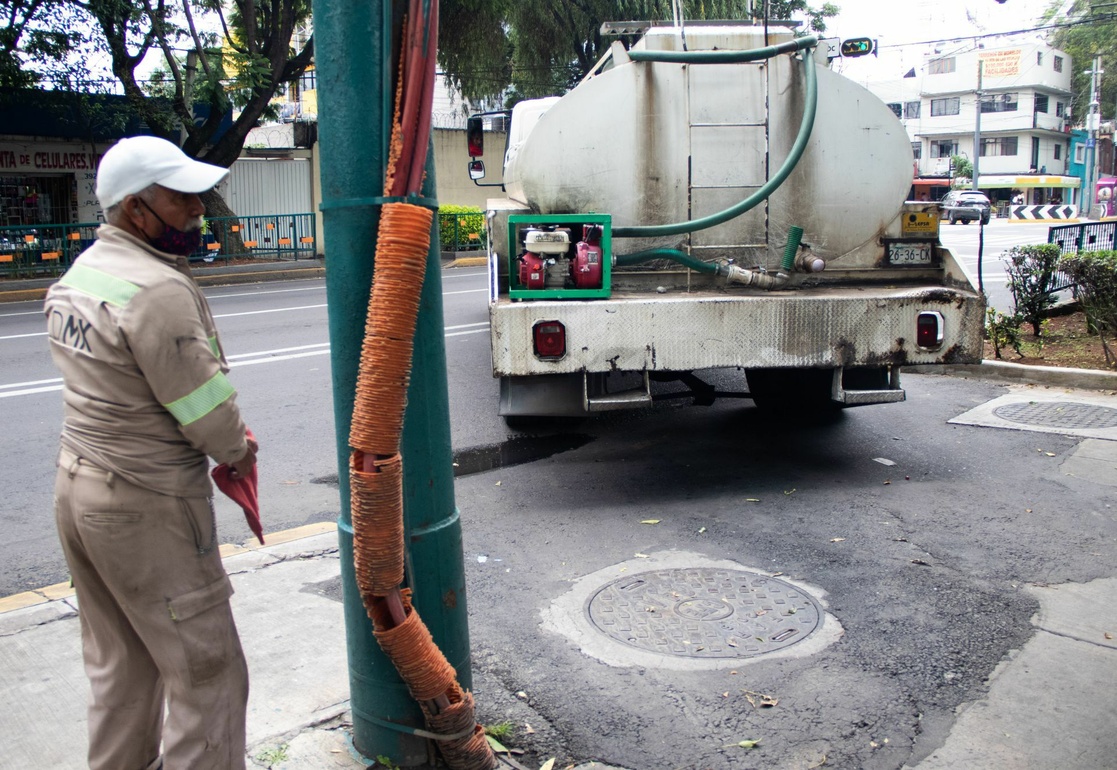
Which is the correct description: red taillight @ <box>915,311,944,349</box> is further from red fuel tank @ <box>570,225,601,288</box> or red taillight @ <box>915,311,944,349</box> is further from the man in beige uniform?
the man in beige uniform

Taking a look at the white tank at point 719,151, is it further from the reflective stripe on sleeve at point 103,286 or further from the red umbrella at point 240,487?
the reflective stripe on sleeve at point 103,286

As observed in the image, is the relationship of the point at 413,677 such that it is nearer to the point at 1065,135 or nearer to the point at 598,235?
the point at 598,235

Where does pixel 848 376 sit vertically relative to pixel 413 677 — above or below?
above

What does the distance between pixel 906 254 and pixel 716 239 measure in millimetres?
1234

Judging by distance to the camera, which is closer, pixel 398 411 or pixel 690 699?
pixel 398 411

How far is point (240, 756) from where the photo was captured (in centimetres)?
268

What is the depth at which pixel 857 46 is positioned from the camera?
20.8 feet

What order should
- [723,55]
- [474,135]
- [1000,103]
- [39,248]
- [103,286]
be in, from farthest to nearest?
[1000,103]
[39,248]
[474,135]
[723,55]
[103,286]

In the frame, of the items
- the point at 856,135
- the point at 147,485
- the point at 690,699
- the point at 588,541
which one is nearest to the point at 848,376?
the point at 856,135

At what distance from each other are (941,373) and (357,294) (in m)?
7.67

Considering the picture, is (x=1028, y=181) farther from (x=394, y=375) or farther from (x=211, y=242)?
(x=394, y=375)

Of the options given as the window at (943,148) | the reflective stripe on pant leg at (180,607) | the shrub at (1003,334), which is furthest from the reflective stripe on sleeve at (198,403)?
the window at (943,148)

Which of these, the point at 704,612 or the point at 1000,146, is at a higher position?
the point at 1000,146

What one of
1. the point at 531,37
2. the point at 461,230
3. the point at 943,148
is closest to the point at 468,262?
the point at 461,230
